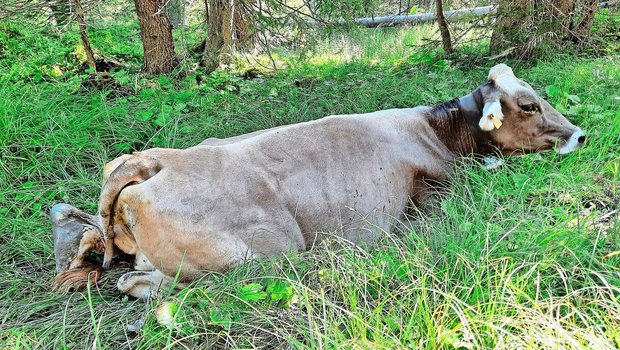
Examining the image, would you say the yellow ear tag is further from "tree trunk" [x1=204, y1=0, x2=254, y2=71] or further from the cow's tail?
"tree trunk" [x1=204, y1=0, x2=254, y2=71]

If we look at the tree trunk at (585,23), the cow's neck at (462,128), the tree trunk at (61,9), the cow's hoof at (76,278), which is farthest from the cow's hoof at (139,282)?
the tree trunk at (585,23)

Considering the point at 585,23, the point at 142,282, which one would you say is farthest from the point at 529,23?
the point at 142,282

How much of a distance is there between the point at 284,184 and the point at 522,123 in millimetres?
2081

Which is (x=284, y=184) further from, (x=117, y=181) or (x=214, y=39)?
(x=214, y=39)

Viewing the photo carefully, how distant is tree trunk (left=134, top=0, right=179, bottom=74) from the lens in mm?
6609

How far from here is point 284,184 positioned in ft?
11.4

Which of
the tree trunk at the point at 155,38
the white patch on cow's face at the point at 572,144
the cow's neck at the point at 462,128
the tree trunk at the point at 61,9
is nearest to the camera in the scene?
the white patch on cow's face at the point at 572,144

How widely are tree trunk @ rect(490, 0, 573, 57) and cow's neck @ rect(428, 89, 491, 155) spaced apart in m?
2.73

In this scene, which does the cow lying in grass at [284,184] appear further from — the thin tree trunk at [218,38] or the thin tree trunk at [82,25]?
the thin tree trunk at [218,38]

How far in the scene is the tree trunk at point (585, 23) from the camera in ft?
22.8

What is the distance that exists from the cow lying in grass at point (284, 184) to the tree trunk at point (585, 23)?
11.3 ft

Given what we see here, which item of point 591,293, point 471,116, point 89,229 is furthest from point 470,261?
point 89,229

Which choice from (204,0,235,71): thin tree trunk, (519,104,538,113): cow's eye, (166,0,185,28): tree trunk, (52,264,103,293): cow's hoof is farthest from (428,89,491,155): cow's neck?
(204,0,235,71): thin tree trunk

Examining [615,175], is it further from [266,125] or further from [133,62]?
[133,62]
